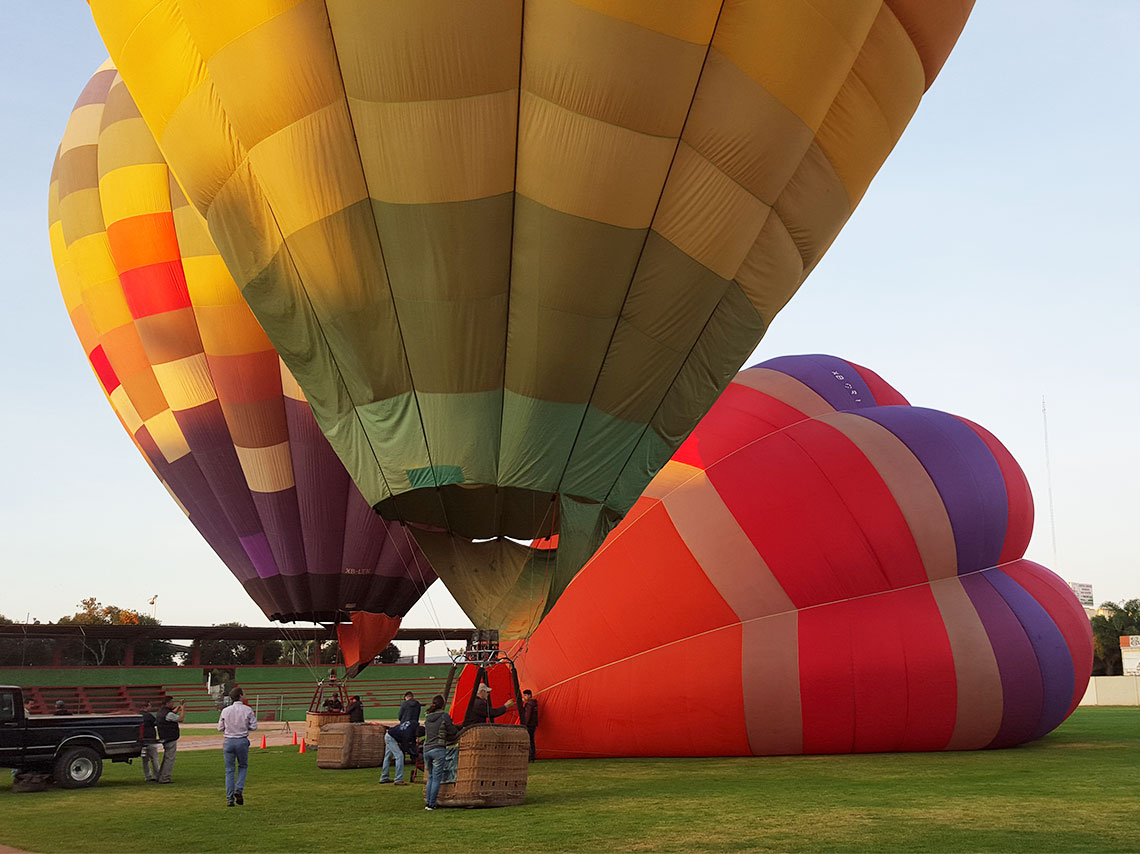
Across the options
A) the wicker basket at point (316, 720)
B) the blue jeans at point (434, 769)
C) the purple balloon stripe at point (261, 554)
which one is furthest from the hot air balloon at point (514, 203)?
the wicker basket at point (316, 720)

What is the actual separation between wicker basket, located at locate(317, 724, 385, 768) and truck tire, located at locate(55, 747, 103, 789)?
251 cm

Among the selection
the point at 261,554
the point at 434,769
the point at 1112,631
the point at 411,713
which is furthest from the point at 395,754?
the point at 1112,631

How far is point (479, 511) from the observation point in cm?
880

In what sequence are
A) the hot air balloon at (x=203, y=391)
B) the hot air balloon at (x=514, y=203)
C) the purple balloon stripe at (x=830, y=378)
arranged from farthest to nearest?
the hot air balloon at (x=203, y=391) < the purple balloon stripe at (x=830, y=378) < the hot air balloon at (x=514, y=203)

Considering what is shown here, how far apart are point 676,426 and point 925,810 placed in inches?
146

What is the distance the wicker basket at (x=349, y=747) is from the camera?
12.1 metres

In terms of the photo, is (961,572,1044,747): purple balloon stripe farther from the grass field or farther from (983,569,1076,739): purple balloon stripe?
the grass field

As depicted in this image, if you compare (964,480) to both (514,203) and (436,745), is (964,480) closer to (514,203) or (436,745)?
(514,203)

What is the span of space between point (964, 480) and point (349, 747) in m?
8.15

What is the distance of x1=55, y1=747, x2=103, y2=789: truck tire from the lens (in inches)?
418

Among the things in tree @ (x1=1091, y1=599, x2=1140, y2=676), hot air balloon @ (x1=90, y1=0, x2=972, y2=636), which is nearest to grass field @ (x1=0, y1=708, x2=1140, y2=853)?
hot air balloon @ (x1=90, y1=0, x2=972, y2=636)

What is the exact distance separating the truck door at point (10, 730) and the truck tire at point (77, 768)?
0.42 meters

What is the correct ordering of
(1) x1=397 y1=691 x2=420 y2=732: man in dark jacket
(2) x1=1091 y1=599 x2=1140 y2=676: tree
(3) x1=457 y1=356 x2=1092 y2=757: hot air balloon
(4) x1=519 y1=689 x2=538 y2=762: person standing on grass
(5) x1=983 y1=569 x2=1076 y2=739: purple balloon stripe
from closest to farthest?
1. (1) x1=397 y1=691 x2=420 y2=732: man in dark jacket
2. (3) x1=457 y1=356 x2=1092 y2=757: hot air balloon
3. (4) x1=519 y1=689 x2=538 y2=762: person standing on grass
4. (5) x1=983 y1=569 x2=1076 y2=739: purple balloon stripe
5. (2) x1=1091 y1=599 x2=1140 y2=676: tree

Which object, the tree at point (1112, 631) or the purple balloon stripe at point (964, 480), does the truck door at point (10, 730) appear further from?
the tree at point (1112, 631)
